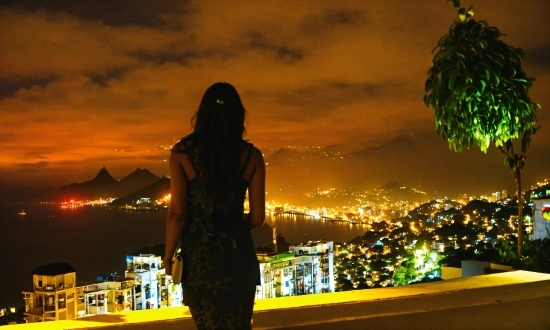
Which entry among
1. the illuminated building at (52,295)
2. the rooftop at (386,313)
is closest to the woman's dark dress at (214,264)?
the rooftop at (386,313)

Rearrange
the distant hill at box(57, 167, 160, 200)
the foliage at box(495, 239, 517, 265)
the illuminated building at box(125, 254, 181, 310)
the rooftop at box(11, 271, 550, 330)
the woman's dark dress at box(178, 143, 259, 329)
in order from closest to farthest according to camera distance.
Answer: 1. the woman's dark dress at box(178, 143, 259, 329)
2. the rooftop at box(11, 271, 550, 330)
3. the foliage at box(495, 239, 517, 265)
4. the illuminated building at box(125, 254, 181, 310)
5. the distant hill at box(57, 167, 160, 200)

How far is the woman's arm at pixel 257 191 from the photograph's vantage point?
195cm

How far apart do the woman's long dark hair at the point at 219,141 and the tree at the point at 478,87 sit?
10.5ft

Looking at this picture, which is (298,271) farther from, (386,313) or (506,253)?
(386,313)

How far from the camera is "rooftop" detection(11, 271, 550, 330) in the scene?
2.83 m

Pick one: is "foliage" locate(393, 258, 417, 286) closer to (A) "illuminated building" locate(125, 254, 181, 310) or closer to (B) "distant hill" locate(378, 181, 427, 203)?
(A) "illuminated building" locate(125, 254, 181, 310)

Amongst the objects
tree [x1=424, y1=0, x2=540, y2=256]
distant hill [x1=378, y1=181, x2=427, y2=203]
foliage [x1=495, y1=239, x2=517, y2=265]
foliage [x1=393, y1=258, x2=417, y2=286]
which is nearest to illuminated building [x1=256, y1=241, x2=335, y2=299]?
foliage [x1=393, y1=258, x2=417, y2=286]

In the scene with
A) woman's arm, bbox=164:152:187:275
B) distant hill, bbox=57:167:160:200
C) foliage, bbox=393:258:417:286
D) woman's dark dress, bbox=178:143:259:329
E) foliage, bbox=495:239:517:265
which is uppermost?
distant hill, bbox=57:167:160:200

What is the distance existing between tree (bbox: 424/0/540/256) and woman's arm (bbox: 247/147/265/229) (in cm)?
316

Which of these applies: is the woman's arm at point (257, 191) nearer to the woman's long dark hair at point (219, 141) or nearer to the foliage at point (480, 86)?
the woman's long dark hair at point (219, 141)

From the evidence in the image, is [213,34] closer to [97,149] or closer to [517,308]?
[97,149]

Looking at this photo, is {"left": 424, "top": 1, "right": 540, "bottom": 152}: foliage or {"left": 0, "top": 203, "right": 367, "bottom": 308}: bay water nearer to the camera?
{"left": 424, "top": 1, "right": 540, "bottom": 152}: foliage

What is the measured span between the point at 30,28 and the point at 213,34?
2.07m

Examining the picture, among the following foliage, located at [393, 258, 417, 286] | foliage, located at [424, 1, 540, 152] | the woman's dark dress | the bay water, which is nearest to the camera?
the woman's dark dress
